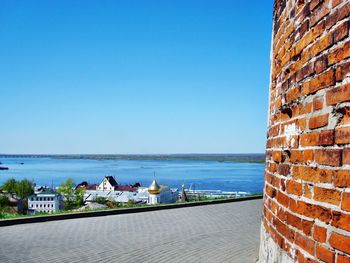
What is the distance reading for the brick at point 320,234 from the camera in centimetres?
163

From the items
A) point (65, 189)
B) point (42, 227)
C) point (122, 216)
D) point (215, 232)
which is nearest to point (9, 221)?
point (42, 227)

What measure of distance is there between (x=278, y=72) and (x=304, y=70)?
73 centimetres

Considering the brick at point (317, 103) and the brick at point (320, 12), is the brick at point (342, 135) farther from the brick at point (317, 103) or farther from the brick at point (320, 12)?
the brick at point (320, 12)

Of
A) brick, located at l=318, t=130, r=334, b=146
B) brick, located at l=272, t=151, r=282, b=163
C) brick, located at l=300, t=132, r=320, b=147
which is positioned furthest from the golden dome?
brick, located at l=318, t=130, r=334, b=146

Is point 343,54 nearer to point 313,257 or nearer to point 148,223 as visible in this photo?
point 313,257

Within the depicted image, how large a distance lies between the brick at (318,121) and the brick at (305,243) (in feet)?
1.69

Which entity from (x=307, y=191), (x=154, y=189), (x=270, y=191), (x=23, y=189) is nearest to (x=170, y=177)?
(x=23, y=189)

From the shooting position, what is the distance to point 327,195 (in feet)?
5.29

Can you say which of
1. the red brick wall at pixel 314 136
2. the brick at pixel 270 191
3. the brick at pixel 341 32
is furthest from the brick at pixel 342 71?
the brick at pixel 270 191

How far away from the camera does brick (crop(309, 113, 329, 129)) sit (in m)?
1.66

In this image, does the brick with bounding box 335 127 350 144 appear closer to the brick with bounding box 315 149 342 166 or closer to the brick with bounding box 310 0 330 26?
the brick with bounding box 315 149 342 166

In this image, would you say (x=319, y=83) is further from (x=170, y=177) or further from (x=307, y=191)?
(x=170, y=177)

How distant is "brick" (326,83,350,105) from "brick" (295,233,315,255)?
0.63 m

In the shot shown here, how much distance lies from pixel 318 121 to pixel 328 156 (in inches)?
7.6
